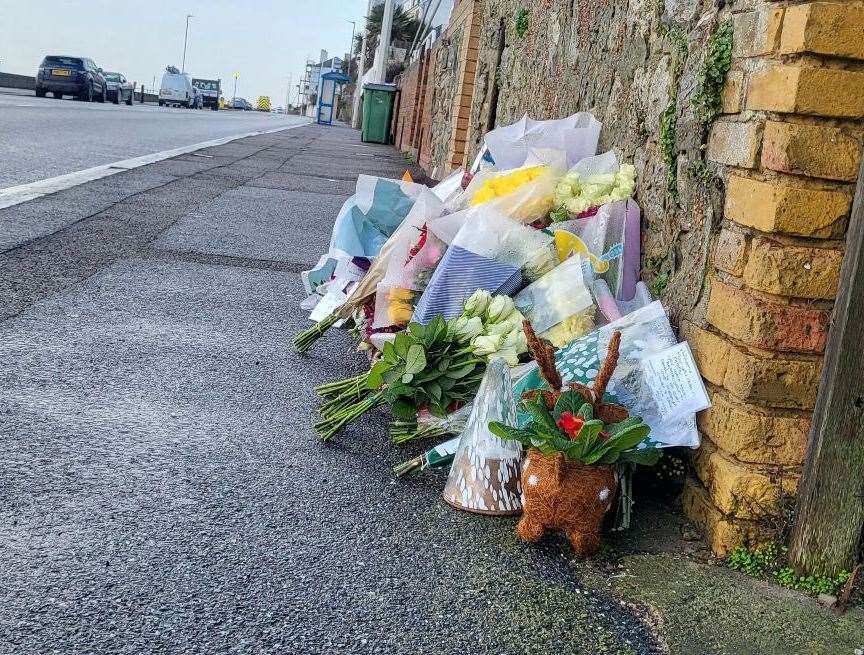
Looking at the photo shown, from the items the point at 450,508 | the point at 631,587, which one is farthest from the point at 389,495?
the point at 631,587

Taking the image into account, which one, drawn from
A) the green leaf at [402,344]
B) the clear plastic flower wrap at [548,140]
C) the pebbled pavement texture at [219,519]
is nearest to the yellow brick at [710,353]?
the pebbled pavement texture at [219,519]

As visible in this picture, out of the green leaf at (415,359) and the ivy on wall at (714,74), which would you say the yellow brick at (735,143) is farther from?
the green leaf at (415,359)

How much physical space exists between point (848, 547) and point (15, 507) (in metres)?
2.18

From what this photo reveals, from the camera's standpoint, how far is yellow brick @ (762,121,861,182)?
231 centimetres

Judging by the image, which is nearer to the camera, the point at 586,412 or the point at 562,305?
the point at 586,412

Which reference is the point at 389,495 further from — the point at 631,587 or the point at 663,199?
the point at 663,199

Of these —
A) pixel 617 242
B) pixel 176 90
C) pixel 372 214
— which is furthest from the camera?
pixel 176 90

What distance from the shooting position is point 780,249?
235 cm

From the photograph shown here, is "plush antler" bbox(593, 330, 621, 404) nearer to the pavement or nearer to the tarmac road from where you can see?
the pavement

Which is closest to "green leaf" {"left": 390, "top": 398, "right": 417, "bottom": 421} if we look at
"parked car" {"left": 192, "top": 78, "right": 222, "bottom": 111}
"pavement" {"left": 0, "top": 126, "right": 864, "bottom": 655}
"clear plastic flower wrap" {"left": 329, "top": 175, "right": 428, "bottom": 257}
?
"pavement" {"left": 0, "top": 126, "right": 864, "bottom": 655}

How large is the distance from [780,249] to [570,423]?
72cm

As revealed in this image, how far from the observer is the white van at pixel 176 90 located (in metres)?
62.2

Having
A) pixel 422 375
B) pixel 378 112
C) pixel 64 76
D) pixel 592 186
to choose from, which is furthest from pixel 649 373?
pixel 64 76

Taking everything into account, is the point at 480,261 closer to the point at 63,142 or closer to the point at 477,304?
the point at 477,304
